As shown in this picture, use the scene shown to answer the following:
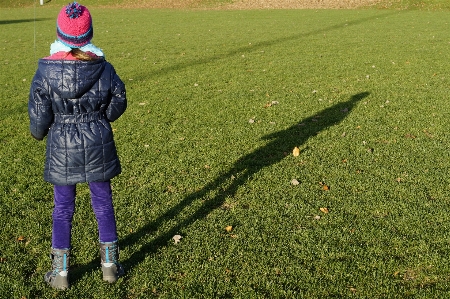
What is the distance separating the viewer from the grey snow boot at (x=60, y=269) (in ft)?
11.2

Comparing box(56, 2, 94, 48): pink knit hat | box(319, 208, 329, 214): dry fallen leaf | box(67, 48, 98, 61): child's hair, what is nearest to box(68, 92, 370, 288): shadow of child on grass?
box(319, 208, 329, 214): dry fallen leaf

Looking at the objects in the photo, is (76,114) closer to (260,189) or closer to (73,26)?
(73,26)

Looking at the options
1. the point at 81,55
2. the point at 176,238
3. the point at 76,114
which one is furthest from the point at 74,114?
the point at 176,238

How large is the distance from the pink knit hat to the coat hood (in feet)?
0.45

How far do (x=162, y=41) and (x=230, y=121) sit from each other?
10651 millimetres

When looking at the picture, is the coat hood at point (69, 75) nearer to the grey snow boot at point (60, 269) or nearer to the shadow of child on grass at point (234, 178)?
the grey snow boot at point (60, 269)

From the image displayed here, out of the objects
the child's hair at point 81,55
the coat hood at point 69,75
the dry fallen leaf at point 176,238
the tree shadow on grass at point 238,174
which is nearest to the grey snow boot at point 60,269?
the tree shadow on grass at point 238,174

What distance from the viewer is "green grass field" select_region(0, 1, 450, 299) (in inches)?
143

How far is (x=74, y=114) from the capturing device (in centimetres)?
312

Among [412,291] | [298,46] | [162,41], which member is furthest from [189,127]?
[162,41]

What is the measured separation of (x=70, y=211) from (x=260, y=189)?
7.49ft

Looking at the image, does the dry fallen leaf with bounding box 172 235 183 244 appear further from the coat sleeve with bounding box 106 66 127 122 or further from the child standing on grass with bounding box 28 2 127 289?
the coat sleeve with bounding box 106 66 127 122

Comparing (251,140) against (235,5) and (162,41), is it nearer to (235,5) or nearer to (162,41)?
(162,41)

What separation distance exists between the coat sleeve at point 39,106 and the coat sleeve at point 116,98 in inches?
15.0
